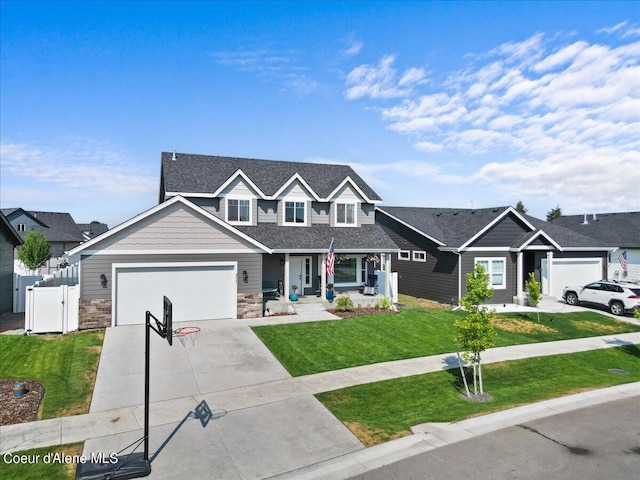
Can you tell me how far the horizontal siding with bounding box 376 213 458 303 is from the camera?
25.0 meters

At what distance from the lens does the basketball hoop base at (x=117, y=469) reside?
6.83 m

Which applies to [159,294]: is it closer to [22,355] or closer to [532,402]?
[22,355]

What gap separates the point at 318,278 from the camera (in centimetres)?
2433

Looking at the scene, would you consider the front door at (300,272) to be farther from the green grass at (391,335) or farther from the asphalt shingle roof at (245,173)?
the green grass at (391,335)

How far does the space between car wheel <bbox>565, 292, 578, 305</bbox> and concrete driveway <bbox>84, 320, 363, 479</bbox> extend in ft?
68.1

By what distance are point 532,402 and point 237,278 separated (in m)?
12.5

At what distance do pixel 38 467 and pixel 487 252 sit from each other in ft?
76.9

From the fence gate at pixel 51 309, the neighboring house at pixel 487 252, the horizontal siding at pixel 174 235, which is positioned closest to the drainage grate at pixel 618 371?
the neighboring house at pixel 487 252

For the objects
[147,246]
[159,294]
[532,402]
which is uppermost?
[147,246]

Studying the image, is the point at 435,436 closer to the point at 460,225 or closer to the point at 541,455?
the point at 541,455

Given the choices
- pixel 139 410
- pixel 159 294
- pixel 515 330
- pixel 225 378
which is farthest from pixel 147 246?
pixel 515 330

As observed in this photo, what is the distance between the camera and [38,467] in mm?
7215

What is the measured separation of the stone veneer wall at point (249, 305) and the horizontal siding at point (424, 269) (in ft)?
39.6

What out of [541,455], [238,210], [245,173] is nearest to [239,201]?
[238,210]
